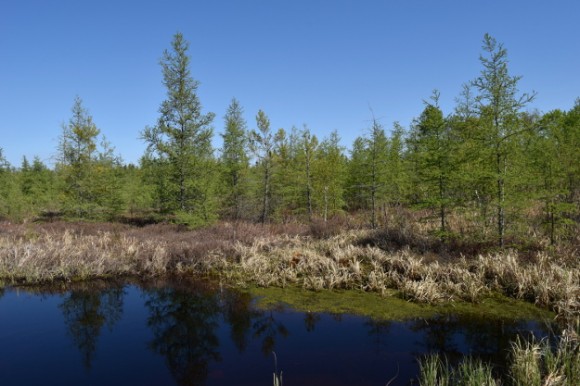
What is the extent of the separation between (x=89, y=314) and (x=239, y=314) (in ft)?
12.6

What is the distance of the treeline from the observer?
10.7 metres

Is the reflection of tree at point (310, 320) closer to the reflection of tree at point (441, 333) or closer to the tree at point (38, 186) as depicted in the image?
the reflection of tree at point (441, 333)

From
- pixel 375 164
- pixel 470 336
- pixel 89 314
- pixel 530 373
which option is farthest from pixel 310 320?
pixel 375 164

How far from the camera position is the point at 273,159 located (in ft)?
78.4

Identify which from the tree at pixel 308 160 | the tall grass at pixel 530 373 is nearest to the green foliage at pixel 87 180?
the tree at pixel 308 160

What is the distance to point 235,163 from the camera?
2603cm

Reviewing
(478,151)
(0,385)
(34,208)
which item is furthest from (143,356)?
(34,208)

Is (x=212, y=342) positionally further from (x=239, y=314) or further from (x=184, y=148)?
(x=184, y=148)

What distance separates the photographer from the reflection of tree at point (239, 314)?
7.39m

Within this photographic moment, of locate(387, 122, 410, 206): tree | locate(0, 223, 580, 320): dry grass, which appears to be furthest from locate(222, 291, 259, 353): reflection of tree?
locate(387, 122, 410, 206): tree

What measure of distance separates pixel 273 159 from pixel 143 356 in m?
18.3

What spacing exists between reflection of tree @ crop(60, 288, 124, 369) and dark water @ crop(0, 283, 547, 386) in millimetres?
24

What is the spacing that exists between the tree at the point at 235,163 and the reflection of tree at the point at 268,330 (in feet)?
54.6

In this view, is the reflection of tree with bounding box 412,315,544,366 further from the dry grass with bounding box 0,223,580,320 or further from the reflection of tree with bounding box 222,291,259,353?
the reflection of tree with bounding box 222,291,259,353
